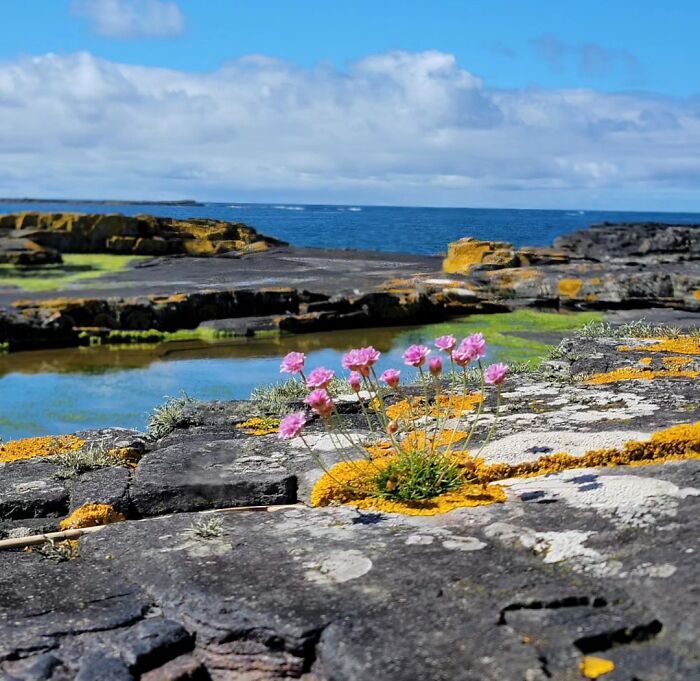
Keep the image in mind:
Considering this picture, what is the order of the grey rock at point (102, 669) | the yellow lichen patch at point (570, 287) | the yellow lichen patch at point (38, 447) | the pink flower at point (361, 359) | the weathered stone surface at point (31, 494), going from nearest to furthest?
the grey rock at point (102, 669) → the pink flower at point (361, 359) → the weathered stone surface at point (31, 494) → the yellow lichen patch at point (38, 447) → the yellow lichen patch at point (570, 287)

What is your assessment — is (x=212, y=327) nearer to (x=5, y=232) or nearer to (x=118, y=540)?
(x=118, y=540)

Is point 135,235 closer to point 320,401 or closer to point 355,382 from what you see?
point 355,382

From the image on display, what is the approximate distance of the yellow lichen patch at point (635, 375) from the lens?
6570 mm

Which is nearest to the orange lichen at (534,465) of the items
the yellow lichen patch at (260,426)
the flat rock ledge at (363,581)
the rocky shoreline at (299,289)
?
the flat rock ledge at (363,581)

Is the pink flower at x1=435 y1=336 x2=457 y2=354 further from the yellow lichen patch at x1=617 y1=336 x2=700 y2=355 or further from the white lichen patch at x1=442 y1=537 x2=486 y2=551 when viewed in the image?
the yellow lichen patch at x1=617 y1=336 x2=700 y2=355

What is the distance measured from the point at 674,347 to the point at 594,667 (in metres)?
5.59

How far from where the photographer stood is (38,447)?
605 centimetres

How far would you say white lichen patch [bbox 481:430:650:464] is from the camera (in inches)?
187

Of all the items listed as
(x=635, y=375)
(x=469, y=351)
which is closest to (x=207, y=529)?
(x=469, y=351)

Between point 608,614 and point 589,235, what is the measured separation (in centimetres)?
5444

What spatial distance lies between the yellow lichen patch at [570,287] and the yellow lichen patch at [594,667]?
24828 mm

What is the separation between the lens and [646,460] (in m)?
4.56

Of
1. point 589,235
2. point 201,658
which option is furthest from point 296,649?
point 589,235

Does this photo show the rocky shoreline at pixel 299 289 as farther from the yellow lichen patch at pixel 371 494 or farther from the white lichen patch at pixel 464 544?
the white lichen patch at pixel 464 544
